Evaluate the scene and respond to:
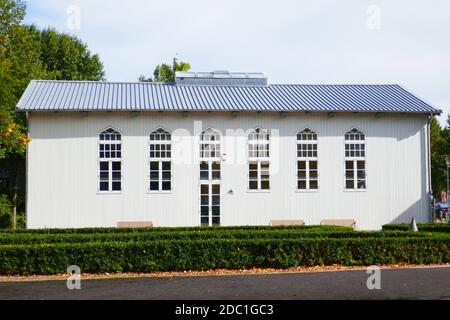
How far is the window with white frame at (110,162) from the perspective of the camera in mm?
26250

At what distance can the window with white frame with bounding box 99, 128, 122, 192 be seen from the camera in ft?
86.1

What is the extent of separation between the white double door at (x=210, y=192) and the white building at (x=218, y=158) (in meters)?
0.05

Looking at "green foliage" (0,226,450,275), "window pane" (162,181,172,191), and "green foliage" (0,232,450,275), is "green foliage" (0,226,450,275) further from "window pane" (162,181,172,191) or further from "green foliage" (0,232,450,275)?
"window pane" (162,181,172,191)

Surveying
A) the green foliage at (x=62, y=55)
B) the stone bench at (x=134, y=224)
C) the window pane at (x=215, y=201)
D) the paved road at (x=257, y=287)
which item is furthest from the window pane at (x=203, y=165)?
the green foliage at (x=62, y=55)

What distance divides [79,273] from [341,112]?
1600 cm

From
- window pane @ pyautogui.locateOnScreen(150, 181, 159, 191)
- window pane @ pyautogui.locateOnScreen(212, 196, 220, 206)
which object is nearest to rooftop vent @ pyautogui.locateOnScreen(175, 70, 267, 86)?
window pane @ pyautogui.locateOnScreen(150, 181, 159, 191)

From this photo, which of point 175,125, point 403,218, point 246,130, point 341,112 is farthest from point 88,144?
point 403,218

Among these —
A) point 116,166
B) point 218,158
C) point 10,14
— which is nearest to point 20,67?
point 10,14

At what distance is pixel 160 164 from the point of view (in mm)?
26594

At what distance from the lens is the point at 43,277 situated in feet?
49.3

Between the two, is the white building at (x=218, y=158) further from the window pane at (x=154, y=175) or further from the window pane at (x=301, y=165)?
the window pane at (x=301, y=165)

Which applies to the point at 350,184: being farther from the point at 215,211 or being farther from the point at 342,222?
the point at 215,211

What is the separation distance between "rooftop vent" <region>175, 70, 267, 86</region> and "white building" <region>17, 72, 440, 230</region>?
1699 millimetres
